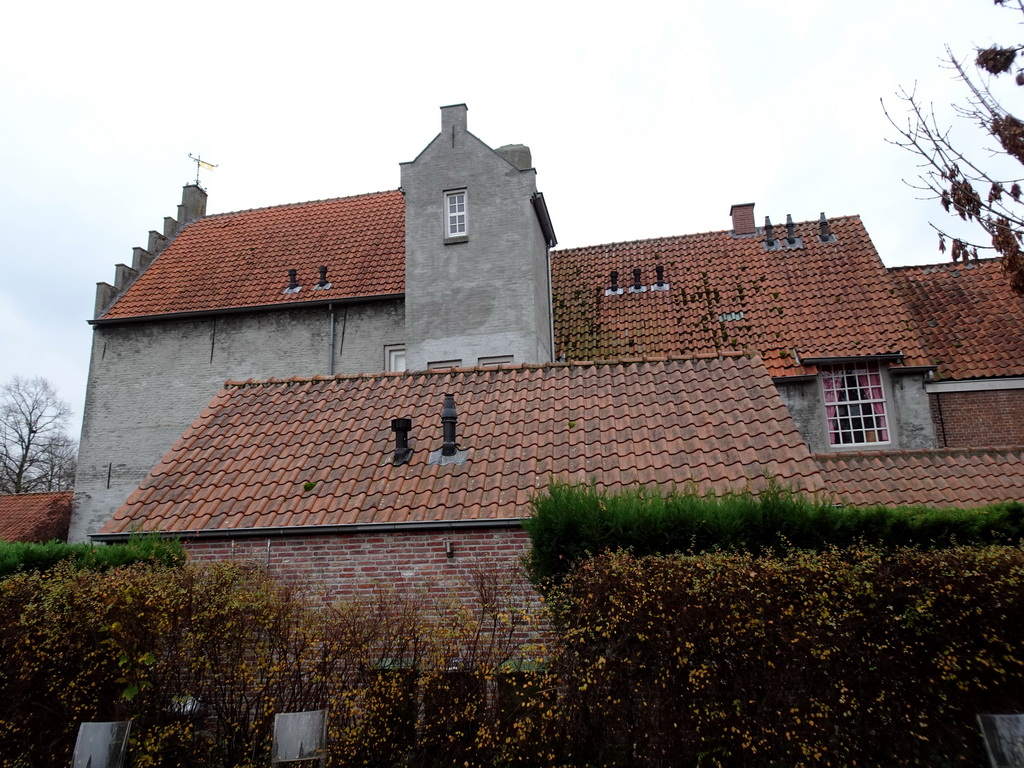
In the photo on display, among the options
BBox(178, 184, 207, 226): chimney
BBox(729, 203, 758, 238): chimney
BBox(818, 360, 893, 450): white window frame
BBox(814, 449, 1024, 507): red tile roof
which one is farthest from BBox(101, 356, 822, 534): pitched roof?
BBox(178, 184, 207, 226): chimney

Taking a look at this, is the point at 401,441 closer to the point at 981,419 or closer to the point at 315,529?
the point at 315,529

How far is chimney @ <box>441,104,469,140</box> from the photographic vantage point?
1833 centimetres

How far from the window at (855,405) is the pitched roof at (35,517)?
72.4ft

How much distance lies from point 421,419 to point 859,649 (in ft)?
24.2

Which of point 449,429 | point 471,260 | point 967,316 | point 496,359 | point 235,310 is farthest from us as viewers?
point 235,310

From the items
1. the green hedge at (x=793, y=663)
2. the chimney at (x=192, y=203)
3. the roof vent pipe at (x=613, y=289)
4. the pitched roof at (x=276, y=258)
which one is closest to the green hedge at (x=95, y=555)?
the green hedge at (x=793, y=663)

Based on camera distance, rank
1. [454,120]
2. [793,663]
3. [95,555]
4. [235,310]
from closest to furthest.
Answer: [793,663] < [95,555] < [454,120] < [235,310]

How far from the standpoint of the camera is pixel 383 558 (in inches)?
368

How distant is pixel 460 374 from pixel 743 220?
13.5m

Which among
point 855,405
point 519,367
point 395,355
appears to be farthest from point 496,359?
point 855,405

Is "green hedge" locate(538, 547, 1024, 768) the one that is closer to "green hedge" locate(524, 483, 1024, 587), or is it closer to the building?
"green hedge" locate(524, 483, 1024, 587)

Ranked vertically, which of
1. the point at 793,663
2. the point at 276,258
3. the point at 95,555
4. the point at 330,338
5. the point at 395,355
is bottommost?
the point at 793,663

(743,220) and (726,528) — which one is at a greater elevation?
(743,220)

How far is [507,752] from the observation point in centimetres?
629
